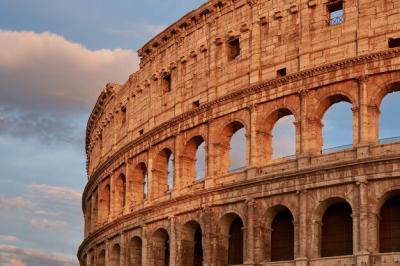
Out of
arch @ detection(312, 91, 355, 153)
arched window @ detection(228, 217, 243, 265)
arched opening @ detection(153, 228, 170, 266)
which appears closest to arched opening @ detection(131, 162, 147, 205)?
arched opening @ detection(153, 228, 170, 266)

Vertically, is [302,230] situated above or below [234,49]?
below

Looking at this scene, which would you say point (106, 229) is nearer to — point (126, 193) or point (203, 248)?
point (126, 193)

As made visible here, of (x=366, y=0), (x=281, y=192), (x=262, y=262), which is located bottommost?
(x=262, y=262)

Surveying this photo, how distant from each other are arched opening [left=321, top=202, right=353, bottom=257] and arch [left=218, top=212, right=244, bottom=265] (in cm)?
429

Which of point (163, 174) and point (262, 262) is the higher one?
point (163, 174)

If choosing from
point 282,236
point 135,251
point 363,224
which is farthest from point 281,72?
point 135,251

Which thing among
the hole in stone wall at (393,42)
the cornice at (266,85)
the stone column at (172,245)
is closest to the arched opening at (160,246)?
the stone column at (172,245)

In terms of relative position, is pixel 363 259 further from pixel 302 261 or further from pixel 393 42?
pixel 393 42

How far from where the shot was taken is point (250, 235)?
3562 centimetres

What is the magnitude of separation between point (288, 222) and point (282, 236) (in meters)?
0.64

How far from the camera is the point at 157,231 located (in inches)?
1650

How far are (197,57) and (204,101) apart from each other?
8.84 ft

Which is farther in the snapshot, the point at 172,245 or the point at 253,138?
the point at 172,245

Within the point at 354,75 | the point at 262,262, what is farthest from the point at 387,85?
the point at 262,262
